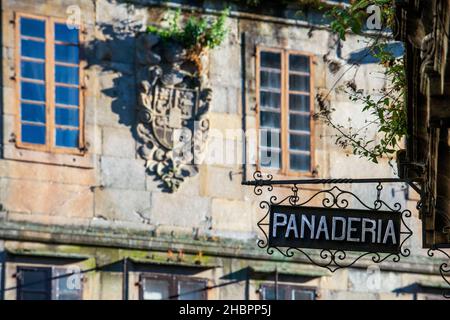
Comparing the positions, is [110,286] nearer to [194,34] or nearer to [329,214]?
[194,34]

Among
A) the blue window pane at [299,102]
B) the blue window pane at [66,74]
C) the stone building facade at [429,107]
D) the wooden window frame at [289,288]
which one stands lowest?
the wooden window frame at [289,288]

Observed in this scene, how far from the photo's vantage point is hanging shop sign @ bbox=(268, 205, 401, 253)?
2164cm

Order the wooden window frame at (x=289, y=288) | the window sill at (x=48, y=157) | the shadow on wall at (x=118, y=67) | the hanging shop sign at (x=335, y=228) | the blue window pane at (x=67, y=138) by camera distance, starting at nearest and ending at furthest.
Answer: the hanging shop sign at (x=335, y=228) → the window sill at (x=48, y=157) → the blue window pane at (x=67, y=138) → the shadow on wall at (x=118, y=67) → the wooden window frame at (x=289, y=288)

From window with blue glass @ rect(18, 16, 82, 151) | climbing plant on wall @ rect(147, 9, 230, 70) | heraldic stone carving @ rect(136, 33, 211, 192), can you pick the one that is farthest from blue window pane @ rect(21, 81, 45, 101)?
climbing plant on wall @ rect(147, 9, 230, 70)

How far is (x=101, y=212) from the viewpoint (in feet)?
117

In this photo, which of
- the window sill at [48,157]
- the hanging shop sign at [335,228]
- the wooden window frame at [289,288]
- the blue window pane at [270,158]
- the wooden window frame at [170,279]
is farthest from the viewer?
the wooden window frame at [289,288]

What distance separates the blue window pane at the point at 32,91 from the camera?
115ft

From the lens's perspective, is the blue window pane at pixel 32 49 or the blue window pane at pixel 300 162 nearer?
the blue window pane at pixel 32 49

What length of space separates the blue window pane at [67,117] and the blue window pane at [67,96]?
117mm

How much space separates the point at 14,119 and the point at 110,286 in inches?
111

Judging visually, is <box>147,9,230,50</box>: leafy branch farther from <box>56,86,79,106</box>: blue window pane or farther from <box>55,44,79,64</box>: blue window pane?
<box>56,86,79,106</box>: blue window pane

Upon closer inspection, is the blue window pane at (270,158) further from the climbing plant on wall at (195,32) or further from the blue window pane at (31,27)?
the blue window pane at (31,27)

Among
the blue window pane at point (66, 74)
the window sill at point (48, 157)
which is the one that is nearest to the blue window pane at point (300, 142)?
the window sill at point (48, 157)
